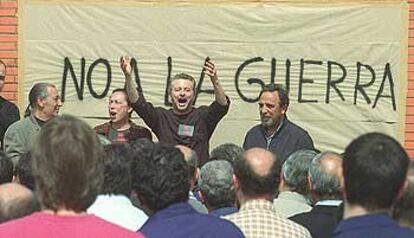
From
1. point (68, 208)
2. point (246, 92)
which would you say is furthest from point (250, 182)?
point (246, 92)

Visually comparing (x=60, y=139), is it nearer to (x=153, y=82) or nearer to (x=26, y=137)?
(x=26, y=137)

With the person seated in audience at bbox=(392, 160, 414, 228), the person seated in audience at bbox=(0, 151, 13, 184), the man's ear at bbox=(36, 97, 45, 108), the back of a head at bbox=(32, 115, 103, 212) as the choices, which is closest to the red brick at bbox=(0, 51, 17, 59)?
the man's ear at bbox=(36, 97, 45, 108)

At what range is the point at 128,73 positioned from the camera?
7.88 meters

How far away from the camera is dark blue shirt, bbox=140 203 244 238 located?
416cm

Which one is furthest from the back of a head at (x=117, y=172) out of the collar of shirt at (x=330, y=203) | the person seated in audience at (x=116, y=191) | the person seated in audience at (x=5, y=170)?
the collar of shirt at (x=330, y=203)

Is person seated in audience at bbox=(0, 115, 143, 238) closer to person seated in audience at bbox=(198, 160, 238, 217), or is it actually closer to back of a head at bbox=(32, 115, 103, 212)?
back of a head at bbox=(32, 115, 103, 212)

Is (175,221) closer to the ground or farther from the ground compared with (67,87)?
closer to the ground

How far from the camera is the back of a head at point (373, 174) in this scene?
3.57m

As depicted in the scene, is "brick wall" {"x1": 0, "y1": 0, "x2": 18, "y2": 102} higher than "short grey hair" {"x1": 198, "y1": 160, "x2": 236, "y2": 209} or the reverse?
higher

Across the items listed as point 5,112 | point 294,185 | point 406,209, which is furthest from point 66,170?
point 5,112

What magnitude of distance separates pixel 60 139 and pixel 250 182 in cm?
168

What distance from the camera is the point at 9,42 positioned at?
934cm

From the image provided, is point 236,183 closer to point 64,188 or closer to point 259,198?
point 259,198

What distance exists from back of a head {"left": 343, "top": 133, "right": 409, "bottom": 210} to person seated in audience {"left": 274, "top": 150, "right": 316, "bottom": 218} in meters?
1.97
